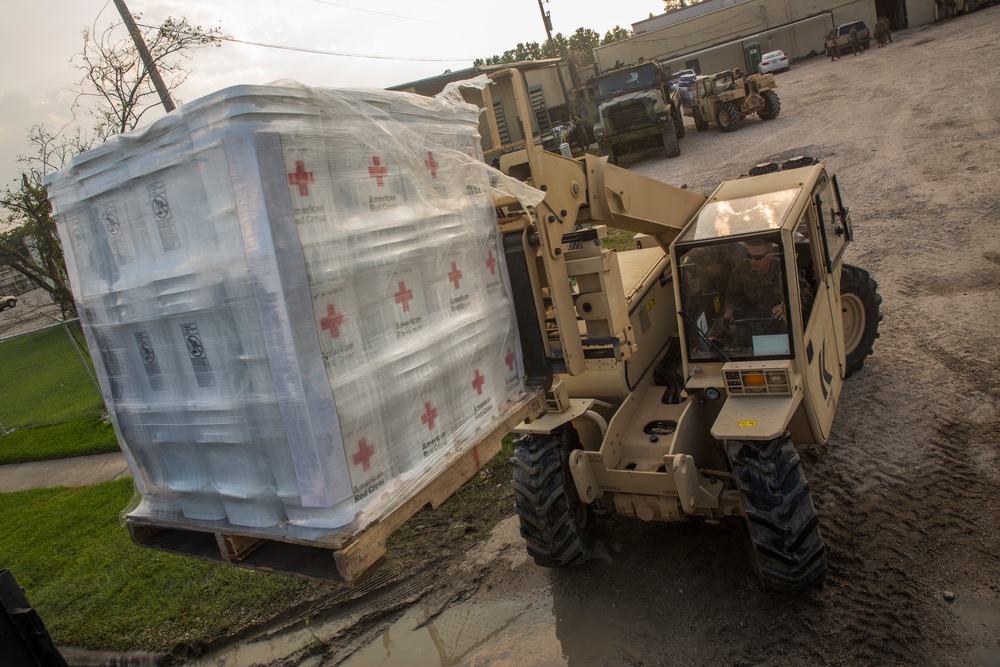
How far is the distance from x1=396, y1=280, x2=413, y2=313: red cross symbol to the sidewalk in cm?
867

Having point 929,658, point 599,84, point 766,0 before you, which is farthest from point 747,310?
point 766,0

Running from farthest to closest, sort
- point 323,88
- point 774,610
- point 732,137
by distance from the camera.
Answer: point 732,137 → point 774,610 → point 323,88

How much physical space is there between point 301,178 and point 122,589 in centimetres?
592

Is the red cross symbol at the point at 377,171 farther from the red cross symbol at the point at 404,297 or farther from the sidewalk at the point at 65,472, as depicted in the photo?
the sidewalk at the point at 65,472

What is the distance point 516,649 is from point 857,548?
7.79 feet

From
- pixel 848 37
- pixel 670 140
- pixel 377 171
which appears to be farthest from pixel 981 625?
pixel 848 37

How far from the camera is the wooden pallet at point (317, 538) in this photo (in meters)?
2.67

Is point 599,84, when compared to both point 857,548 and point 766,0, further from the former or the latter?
point 766,0

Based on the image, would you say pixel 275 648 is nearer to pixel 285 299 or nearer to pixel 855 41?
pixel 285 299

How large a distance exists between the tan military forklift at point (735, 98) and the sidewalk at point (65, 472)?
16.5 metres

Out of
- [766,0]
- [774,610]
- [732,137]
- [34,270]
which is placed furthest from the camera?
[766,0]

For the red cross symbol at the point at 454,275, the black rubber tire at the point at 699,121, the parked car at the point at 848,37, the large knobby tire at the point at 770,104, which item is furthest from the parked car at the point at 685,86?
the red cross symbol at the point at 454,275

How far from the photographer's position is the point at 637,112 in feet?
60.3

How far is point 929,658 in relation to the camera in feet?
12.3
